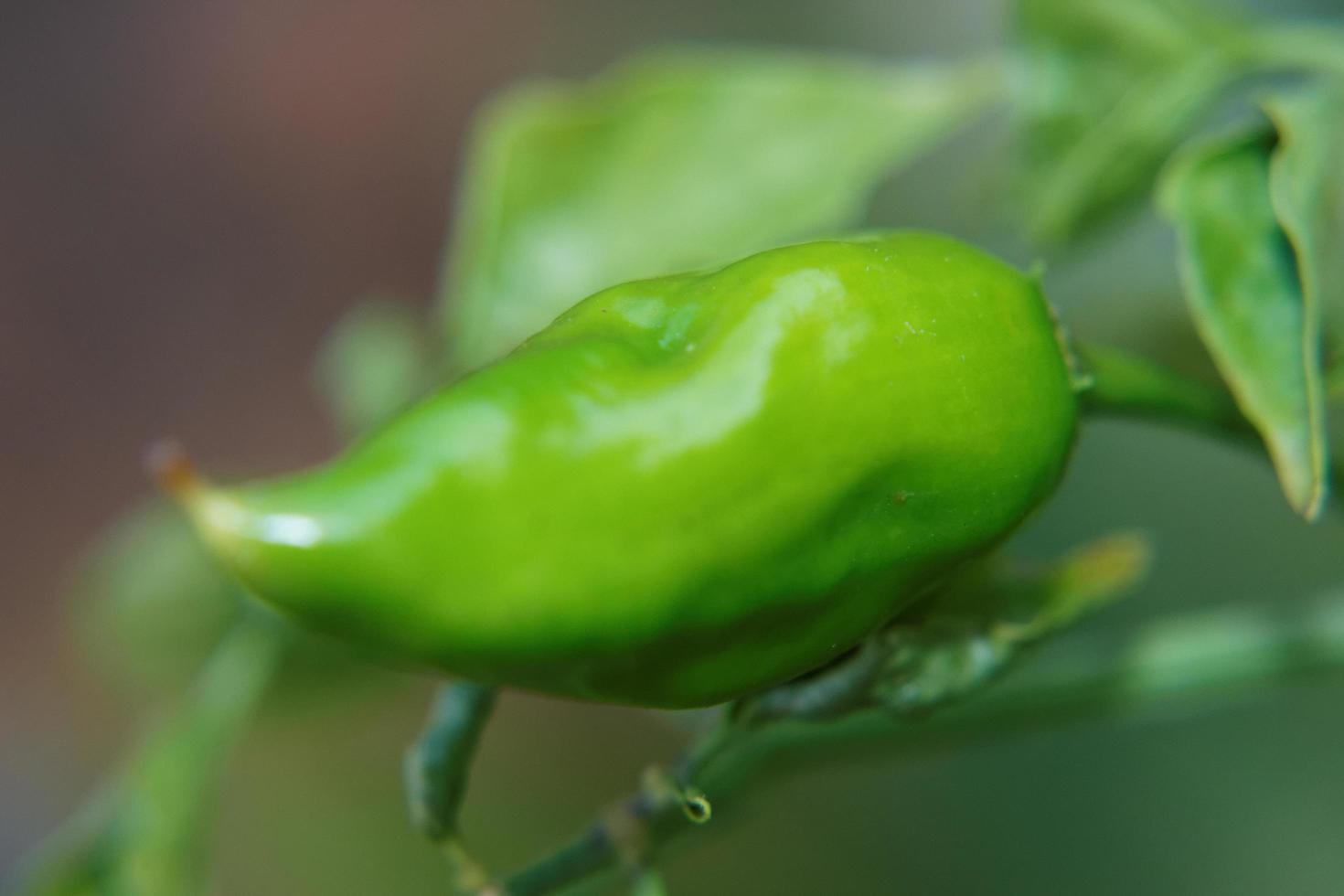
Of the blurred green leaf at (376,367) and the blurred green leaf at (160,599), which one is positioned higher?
the blurred green leaf at (376,367)

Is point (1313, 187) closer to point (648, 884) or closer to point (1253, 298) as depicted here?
point (1253, 298)

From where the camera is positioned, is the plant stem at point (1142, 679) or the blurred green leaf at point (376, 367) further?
the blurred green leaf at point (376, 367)

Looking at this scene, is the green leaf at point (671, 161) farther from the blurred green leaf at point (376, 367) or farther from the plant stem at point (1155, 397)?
the plant stem at point (1155, 397)

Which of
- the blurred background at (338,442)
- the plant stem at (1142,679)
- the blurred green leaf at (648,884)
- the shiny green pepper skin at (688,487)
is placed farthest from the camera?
the blurred background at (338,442)

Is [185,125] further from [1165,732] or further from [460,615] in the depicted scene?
[460,615]

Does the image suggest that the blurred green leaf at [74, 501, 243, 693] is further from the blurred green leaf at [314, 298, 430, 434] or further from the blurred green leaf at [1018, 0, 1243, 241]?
the blurred green leaf at [1018, 0, 1243, 241]

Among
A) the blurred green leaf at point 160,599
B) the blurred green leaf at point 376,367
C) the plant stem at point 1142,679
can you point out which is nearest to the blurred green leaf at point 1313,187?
the plant stem at point 1142,679

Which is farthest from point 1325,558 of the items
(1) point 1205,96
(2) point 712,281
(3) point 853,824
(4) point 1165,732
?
(2) point 712,281
